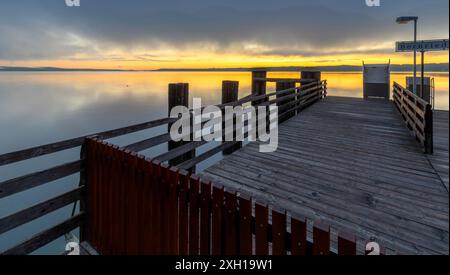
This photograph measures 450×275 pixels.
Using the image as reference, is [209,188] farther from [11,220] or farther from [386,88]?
[386,88]

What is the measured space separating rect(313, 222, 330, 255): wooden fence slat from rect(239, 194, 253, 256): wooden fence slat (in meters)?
0.53

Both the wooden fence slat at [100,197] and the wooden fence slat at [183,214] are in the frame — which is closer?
the wooden fence slat at [183,214]

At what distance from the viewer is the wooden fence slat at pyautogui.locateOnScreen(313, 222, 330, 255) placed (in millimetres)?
1806

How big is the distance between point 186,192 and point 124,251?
1.40 m

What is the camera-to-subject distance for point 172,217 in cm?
276

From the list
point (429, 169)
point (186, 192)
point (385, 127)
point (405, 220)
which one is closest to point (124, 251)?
point (186, 192)

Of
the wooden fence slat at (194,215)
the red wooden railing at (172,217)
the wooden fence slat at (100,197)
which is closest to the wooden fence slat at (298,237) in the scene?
the red wooden railing at (172,217)

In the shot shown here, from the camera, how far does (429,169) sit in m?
5.18

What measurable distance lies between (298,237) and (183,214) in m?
1.17

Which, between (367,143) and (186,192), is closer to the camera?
(186,192)

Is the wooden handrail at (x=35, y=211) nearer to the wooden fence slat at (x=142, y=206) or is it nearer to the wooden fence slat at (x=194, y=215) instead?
the wooden fence slat at (x=142, y=206)

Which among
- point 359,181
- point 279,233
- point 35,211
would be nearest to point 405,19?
point 359,181

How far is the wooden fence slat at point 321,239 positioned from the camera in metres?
1.81

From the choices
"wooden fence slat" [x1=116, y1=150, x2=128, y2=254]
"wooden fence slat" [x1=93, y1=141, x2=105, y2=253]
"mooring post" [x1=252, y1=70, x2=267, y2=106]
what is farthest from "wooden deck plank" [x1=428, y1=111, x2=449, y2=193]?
"mooring post" [x1=252, y1=70, x2=267, y2=106]
